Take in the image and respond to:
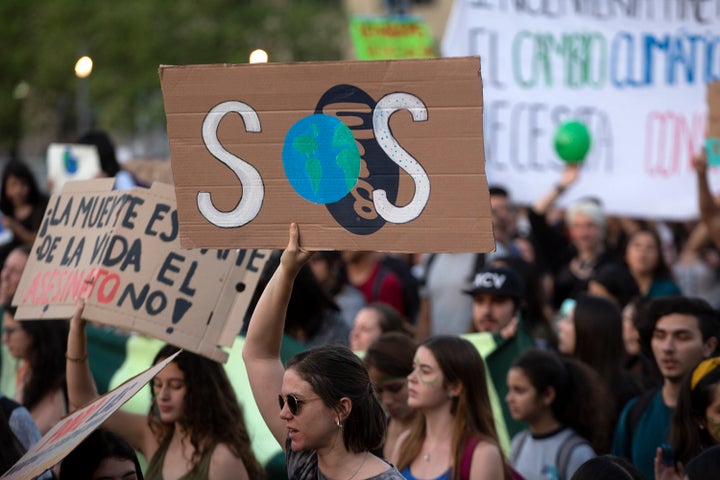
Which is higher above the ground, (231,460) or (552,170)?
(552,170)

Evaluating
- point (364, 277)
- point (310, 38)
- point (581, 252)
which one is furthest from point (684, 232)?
point (310, 38)

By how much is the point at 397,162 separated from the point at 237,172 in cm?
56

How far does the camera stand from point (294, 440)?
12.2 feet

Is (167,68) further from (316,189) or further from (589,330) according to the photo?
(589,330)

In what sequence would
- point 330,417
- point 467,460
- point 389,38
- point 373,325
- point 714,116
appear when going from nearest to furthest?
point 330,417, point 467,460, point 373,325, point 714,116, point 389,38

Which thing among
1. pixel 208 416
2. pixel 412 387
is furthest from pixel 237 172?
pixel 412 387

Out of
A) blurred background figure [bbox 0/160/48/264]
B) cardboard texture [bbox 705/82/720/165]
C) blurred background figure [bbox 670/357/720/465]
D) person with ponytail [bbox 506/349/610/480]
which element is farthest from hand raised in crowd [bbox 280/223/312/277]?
blurred background figure [bbox 0/160/48/264]

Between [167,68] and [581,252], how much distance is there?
223 inches

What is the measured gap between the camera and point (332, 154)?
3953 millimetres

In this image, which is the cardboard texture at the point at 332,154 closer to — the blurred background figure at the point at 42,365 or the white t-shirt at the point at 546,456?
the white t-shirt at the point at 546,456

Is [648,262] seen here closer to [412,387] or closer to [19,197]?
[412,387]

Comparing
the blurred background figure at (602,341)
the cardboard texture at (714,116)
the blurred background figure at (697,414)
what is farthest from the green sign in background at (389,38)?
the blurred background figure at (697,414)

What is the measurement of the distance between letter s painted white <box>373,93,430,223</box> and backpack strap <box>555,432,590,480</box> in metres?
1.85

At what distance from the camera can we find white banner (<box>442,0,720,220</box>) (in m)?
8.71
